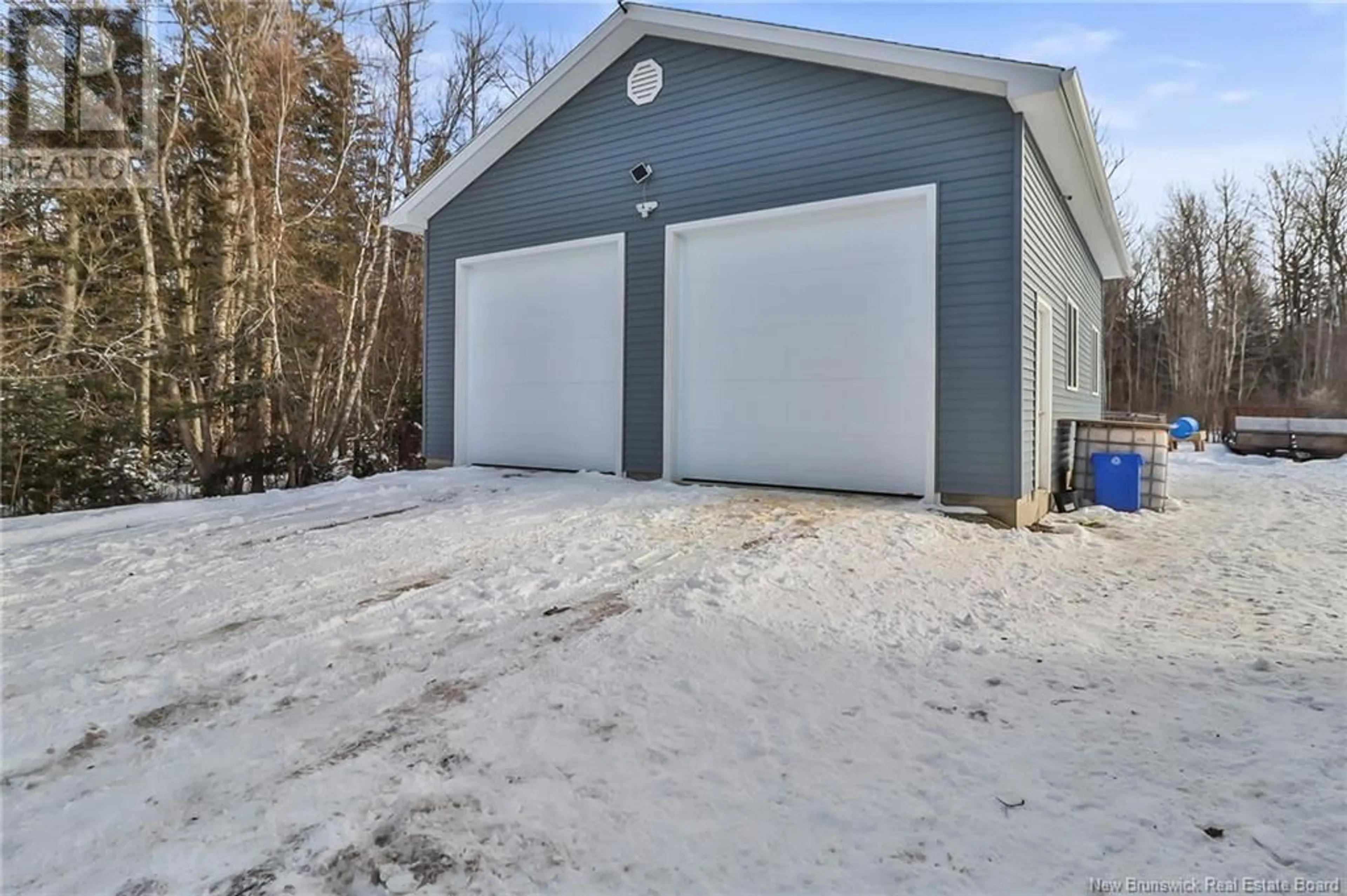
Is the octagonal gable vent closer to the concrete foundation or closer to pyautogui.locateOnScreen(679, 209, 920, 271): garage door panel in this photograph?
pyautogui.locateOnScreen(679, 209, 920, 271): garage door panel

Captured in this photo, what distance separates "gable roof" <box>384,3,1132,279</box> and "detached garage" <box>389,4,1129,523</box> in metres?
0.03

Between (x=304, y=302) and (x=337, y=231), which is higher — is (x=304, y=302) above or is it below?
below

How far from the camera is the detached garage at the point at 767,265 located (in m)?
5.93

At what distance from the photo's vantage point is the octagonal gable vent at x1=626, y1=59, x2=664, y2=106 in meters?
7.65

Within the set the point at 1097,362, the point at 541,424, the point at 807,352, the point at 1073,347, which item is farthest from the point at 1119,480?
the point at 1097,362

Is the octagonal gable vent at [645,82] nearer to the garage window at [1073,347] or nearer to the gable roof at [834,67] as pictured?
the gable roof at [834,67]

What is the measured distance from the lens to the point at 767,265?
7.03 metres

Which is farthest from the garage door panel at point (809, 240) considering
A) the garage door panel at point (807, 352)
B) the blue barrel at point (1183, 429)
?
the blue barrel at point (1183, 429)

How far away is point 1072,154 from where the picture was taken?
22.0ft

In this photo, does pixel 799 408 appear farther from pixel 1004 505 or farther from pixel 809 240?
pixel 1004 505

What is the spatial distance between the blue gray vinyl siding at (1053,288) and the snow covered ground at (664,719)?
1961 mm

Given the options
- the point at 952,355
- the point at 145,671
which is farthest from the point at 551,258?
the point at 145,671

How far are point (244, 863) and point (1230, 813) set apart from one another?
2538 millimetres

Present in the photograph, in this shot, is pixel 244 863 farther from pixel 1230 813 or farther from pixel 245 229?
pixel 245 229
